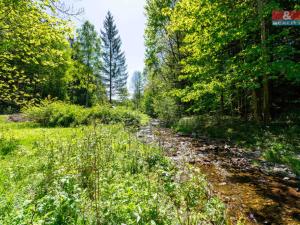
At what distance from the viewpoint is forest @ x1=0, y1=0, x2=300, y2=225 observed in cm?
340

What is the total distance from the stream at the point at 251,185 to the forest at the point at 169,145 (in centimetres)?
3

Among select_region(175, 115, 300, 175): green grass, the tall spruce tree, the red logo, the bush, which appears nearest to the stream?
select_region(175, 115, 300, 175): green grass

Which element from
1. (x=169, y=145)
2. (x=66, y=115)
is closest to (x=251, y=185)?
(x=169, y=145)

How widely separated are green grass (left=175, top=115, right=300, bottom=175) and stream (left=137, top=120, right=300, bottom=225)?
472mm

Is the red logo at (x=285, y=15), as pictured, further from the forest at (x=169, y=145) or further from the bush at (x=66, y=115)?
the bush at (x=66, y=115)

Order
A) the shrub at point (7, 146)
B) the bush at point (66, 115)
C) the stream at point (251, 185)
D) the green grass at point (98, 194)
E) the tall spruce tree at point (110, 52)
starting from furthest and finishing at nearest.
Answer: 1. the tall spruce tree at point (110, 52)
2. the bush at point (66, 115)
3. the shrub at point (7, 146)
4. the stream at point (251, 185)
5. the green grass at point (98, 194)

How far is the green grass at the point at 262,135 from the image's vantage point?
7.61 metres

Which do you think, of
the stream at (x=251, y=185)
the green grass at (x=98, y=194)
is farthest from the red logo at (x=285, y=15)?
the green grass at (x=98, y=194)

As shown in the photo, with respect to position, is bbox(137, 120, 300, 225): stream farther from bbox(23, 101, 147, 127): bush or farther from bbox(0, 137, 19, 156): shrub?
bbox(23, 101, 147, 127): bush

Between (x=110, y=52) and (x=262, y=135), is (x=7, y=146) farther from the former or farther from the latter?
(x=110, y=52)

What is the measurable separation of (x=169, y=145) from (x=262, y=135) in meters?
4.28

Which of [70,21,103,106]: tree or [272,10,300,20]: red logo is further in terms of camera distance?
[70,21,103,106]: tree

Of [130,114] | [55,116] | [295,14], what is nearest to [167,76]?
[130,114]

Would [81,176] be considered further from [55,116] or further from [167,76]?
[167,76]
